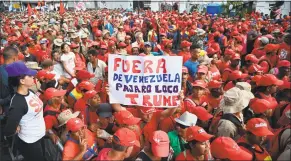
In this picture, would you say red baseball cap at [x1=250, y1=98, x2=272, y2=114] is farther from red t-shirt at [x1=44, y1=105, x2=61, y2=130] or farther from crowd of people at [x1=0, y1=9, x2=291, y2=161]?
red t-shirt at [x1=44, y1=105, x2=61, y2=130]

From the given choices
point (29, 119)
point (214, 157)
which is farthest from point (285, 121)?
point (29, 119)

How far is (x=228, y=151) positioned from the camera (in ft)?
8.88

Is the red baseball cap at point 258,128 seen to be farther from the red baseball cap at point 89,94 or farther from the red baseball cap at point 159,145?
the red baseball cap at point 89,94

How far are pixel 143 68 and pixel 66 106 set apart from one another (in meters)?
1.41

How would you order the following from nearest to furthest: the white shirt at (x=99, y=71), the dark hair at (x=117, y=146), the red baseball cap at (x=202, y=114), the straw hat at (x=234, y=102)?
the dark hair at (x=117, y=146)
the straw hat at (x=234, y=102)
the red baseball cap at (x=202, y=114)
the white shirt at (x=99, y=71)

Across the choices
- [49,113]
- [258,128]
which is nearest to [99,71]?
Result: [49,113]

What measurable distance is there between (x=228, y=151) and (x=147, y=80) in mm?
1503

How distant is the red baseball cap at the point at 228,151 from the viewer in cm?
270

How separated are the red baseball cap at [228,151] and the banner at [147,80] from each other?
1052 mm

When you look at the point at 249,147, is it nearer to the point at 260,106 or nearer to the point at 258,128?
the point at 258,128

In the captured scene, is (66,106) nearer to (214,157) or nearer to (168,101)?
(168,101)

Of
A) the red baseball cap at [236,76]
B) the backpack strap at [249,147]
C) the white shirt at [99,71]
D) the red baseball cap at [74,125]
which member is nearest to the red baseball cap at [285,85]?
the red baseball cap at [236,76]

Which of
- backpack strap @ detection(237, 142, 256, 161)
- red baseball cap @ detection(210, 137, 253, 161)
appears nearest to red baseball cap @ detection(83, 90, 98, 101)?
red baseball cap @ detection(210, 137, 253, 161)

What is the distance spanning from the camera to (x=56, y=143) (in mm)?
3639
